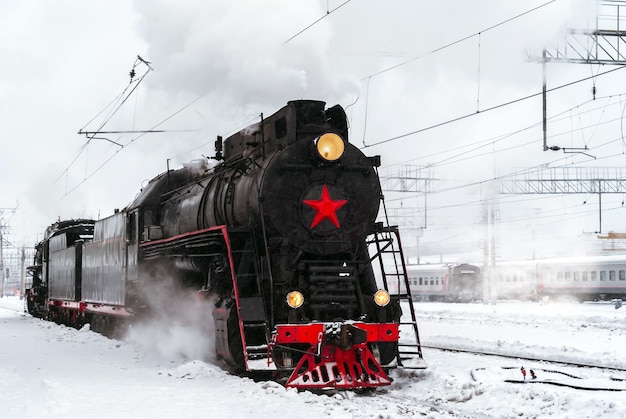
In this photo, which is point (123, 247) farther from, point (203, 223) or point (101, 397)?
point (101, 397)

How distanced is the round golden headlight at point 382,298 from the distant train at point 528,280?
78.0 ft

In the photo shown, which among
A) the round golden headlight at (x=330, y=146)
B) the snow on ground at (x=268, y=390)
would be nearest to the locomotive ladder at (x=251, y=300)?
the snow on ground at (x=268, y=390)

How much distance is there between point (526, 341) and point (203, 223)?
793 cm

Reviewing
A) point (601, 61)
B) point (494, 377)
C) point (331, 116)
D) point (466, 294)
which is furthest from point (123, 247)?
point (466, 294)

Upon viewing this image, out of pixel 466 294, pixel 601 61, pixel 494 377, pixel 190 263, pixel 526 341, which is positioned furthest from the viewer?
pixel 466 294

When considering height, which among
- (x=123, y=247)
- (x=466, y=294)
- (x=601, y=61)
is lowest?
(x=466, y=294)

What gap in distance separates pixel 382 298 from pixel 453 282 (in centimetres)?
3539

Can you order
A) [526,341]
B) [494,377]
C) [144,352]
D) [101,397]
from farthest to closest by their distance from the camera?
1. [526,341]
2. [144,352]
3. [494,377]
4. [101,397]

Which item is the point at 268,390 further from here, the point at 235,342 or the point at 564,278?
the point at 564,278

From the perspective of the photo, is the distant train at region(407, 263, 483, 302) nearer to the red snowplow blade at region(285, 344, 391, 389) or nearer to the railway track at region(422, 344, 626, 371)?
the railway track at region(422, 344, 626, 371)

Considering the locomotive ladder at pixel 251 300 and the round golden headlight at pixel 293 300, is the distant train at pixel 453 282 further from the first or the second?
the round golden headlight at pixel 293 300

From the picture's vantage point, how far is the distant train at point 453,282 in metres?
43.8

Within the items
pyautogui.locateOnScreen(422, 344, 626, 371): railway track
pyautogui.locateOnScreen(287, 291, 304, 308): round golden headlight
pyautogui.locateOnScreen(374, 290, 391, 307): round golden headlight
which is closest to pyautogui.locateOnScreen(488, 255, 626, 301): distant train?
pyautogui.locateOnScreen(422, 344, 626, 371): railway track

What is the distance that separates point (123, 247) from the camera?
1491 cm
